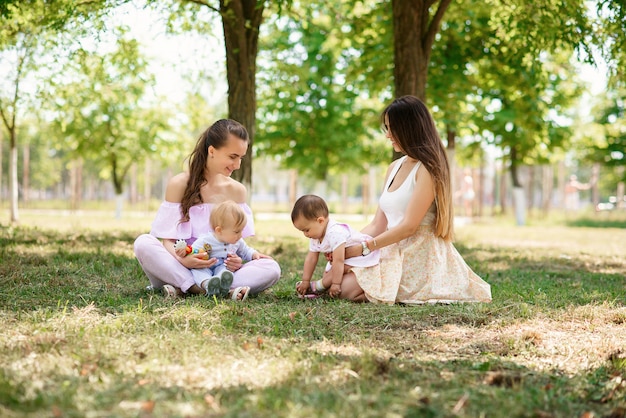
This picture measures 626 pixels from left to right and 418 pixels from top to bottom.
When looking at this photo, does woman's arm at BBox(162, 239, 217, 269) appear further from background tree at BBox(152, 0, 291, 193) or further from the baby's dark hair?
background tree at BBox(152, 0, 291, 193)

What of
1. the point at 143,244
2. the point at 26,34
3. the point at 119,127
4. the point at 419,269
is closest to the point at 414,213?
the point at 419,269

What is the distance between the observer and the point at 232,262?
458 centimetres

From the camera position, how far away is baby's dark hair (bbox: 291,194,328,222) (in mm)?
4344

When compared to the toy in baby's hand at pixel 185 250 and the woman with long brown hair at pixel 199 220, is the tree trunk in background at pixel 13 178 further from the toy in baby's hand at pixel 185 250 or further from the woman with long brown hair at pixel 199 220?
the toy in baby's hand at pixel 185 250

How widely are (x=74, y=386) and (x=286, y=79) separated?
13.6 meters

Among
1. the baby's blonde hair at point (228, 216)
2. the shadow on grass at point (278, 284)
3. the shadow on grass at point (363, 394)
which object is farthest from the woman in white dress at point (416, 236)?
the shadow on grass at point (363, 394)

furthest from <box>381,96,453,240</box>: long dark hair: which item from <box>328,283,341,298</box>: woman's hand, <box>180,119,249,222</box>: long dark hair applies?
<box>180,119,249,222</box>: long dark hair

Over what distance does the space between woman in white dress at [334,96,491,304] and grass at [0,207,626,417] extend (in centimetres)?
25

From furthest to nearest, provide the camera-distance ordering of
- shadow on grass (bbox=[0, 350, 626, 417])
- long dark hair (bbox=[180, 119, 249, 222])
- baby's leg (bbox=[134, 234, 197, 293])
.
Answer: long dark hair (bbox=[180, 119, 249, 222]) < baby's leg (bbox=[134, 234, 197, 293]) < shadow on grass (bbox=[0, 350, 626, 417])

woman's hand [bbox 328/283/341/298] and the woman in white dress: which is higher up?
the woman in white dress

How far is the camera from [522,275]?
6723mm

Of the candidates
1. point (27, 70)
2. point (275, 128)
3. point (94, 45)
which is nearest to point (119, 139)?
point (275, 128)

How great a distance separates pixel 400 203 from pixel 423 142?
0.48 m

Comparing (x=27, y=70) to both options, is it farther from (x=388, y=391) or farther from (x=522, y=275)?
(x=388, y=391)
